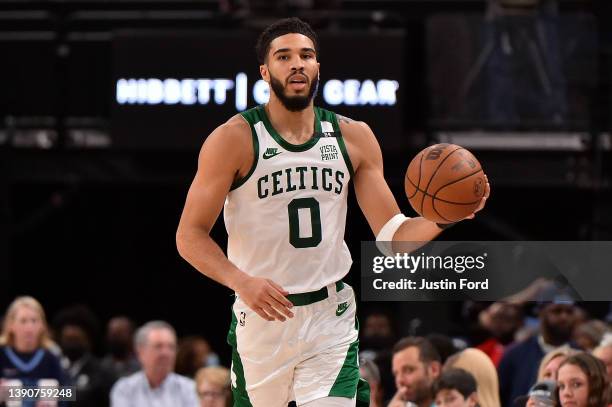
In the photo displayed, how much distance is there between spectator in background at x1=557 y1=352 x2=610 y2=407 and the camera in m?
6.40

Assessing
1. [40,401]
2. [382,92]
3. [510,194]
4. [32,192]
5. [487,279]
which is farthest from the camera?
[32,192]

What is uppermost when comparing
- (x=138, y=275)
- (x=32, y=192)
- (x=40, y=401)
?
(x=32, y=192)

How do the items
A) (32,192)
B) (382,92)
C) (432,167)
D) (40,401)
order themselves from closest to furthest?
(432,167) → (40,401) → (382,92) → (32,192)

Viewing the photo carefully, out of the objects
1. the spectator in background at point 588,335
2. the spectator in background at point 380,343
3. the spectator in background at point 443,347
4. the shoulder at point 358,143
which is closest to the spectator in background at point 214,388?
the spectator in background at point 380,343

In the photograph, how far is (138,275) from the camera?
16.8m

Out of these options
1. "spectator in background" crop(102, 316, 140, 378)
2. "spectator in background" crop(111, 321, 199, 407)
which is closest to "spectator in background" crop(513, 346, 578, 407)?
"spectator in background" crop(111, 321, 199, 407)

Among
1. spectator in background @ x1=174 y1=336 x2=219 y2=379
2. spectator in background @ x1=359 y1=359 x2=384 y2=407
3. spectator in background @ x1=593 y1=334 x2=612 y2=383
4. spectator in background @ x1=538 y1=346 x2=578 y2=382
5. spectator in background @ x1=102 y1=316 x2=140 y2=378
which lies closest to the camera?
spectator in background @ x1=538 y1=346 x2=578 y2=382

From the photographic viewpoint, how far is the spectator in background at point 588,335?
8.31 meters

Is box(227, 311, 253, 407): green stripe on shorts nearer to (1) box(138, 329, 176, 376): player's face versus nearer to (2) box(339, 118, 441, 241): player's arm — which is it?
(2) box(339, 118, 441, 241): player's arm

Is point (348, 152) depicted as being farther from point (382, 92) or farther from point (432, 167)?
point (382, 92)

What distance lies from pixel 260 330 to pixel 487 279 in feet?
5.48

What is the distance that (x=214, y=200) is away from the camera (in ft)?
17.3

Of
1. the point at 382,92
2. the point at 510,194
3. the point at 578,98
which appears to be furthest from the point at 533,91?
the point at 510,194

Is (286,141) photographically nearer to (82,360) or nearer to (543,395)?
(543,395)
